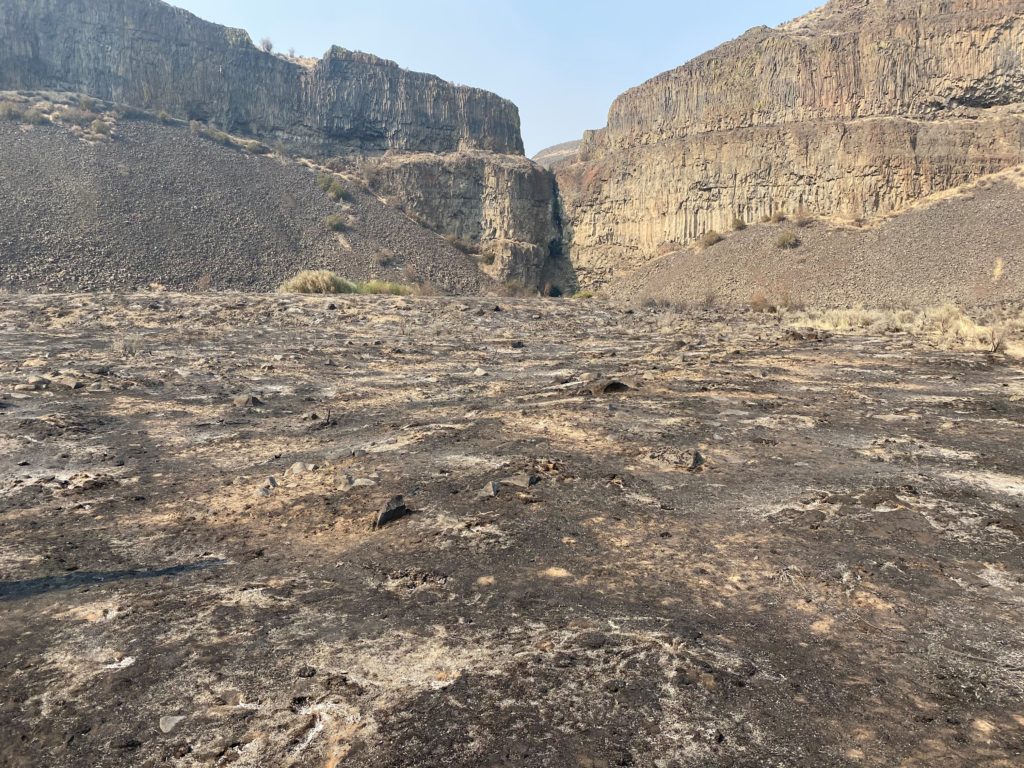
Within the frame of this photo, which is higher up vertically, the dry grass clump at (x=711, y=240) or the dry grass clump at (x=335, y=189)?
the dry grass clump at (x=335, y=189)

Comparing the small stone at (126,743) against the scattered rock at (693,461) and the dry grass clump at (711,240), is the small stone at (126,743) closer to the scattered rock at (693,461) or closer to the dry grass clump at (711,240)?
the scattered rock at (693,461)

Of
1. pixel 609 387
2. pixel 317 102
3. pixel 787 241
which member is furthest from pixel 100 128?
pixel 609 387

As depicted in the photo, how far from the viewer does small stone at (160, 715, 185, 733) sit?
2.48 meters

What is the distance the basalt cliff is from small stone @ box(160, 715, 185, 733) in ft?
119

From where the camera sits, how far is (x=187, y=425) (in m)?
7.27

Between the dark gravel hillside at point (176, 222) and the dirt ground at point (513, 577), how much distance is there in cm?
2019

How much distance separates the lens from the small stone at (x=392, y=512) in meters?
4.50

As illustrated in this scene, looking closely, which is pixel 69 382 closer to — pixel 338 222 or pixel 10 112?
pixel 338 222

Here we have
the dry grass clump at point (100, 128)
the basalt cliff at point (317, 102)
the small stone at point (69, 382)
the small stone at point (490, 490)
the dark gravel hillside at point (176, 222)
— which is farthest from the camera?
the basalt cliff at point (317, 102)

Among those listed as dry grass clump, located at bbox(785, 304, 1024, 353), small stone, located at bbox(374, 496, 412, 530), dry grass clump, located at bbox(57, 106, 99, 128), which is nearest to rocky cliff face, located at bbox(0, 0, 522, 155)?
dry grass clump, located at bbox(57, 106, 99, 128)

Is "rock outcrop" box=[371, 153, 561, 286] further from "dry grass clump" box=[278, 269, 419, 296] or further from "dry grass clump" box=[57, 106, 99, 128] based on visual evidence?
"dry grass clump" box=[278, 269, 419, 296]

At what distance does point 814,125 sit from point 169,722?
119 feet

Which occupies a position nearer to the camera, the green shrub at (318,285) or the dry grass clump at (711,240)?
the green shrub at (318,285)

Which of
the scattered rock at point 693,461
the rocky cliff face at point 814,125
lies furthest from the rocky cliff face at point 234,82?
the scattered rock at point 693,461
